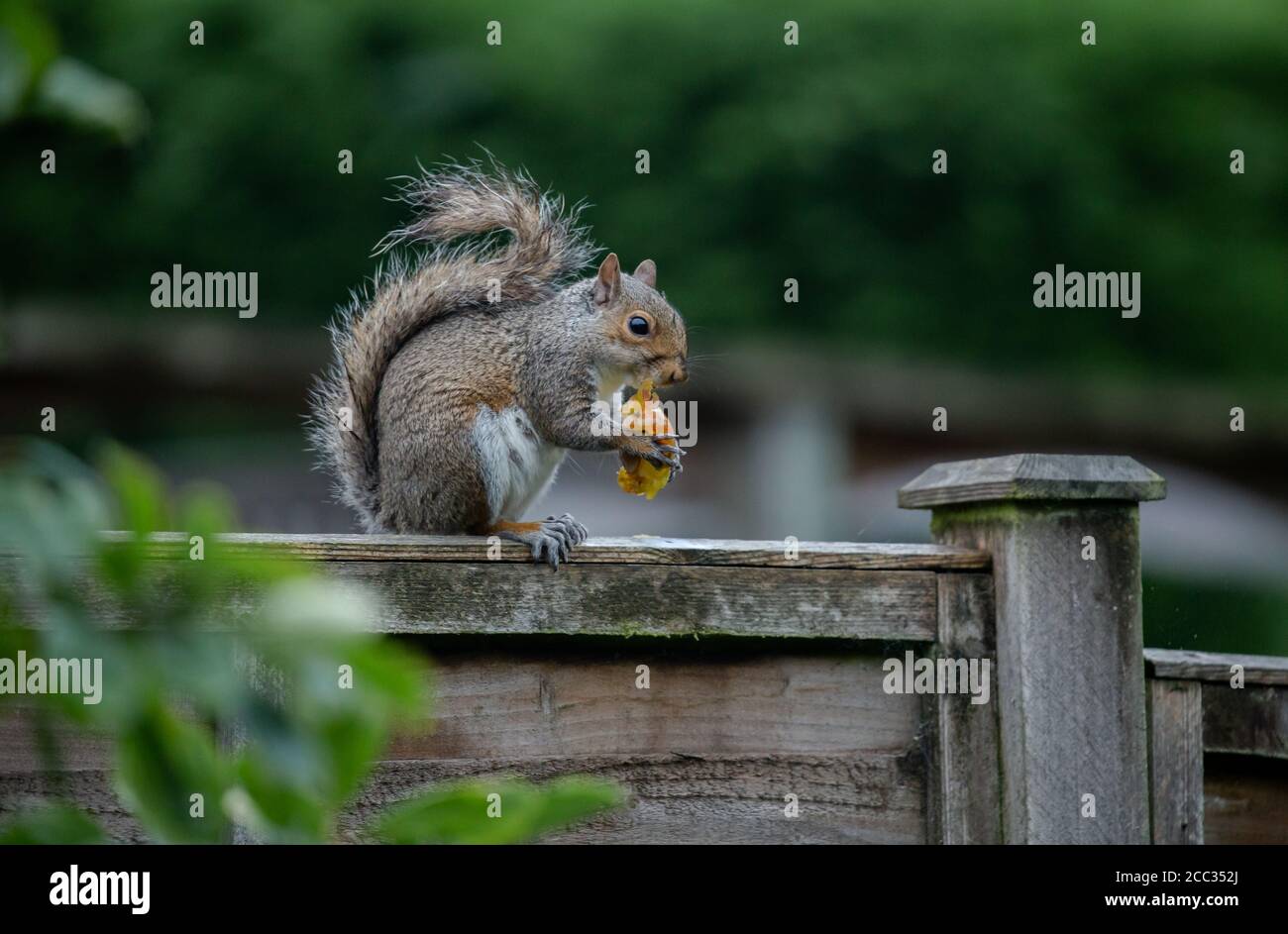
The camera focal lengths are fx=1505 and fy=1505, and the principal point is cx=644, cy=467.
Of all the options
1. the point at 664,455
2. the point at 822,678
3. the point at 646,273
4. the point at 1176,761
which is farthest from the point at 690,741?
the point at 646,273

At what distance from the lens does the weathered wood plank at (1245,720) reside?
160 cm

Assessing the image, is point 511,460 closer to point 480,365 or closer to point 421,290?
point 480,365

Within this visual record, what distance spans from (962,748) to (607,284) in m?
1.23

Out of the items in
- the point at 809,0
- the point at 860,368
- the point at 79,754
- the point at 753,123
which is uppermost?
the point at 809,0

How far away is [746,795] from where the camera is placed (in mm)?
1502

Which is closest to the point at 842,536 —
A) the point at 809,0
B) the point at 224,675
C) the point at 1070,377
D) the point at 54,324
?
the point at 1070,377

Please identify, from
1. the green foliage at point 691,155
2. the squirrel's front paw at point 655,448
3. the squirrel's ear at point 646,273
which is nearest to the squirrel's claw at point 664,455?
the squirrel's front paw at point 655,448

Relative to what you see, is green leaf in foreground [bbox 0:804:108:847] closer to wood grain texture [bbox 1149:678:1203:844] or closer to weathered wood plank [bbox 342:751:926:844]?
weathered wood plank [bbox 342:751:926:844]

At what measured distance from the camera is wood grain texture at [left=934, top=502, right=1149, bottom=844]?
1.48m

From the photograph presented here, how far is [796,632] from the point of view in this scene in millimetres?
1505

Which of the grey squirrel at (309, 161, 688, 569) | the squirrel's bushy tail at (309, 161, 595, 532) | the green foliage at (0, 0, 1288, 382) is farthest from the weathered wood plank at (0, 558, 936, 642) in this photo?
the green foliage at (0, 0, 1288, 382)

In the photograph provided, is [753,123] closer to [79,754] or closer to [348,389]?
[348,389]

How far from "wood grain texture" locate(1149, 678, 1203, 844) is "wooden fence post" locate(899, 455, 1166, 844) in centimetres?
3

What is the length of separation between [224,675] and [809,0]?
7404 mm
